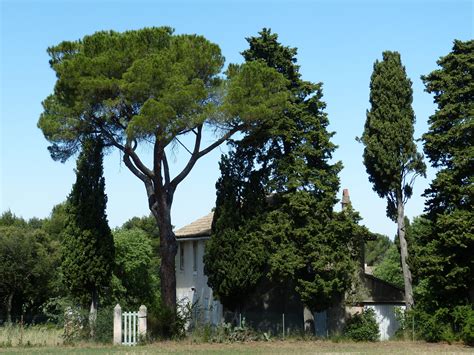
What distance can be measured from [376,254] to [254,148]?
56.5 m

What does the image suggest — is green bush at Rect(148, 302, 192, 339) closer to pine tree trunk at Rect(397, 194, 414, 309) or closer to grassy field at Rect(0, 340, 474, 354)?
grassy field at Rect(0, 340, 474, 354)

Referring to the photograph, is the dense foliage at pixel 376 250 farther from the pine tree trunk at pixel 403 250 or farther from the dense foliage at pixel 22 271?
the pine tree trunk at pixel 403 250

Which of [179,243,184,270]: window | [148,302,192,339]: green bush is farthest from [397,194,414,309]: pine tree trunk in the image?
[179,243,184,270]: window

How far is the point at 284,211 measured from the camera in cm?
3394

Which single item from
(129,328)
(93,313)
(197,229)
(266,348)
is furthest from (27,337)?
(197,229)

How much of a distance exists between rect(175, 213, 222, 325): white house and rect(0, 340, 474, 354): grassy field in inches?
252

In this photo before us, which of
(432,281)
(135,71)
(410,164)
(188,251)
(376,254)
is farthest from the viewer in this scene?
(376,254)

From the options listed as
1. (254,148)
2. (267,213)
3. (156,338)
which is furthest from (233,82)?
(156,338)

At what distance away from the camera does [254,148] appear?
35.0 meters

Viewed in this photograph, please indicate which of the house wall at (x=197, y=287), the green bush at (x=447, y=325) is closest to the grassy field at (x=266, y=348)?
the green bush at (x=447, y=325)

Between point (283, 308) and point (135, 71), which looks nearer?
point (135, 71)

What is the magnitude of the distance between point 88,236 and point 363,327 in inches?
532

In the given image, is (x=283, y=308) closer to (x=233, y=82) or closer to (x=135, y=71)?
A: (x=233, y=82)

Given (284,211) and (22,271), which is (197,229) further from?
(22,271)
